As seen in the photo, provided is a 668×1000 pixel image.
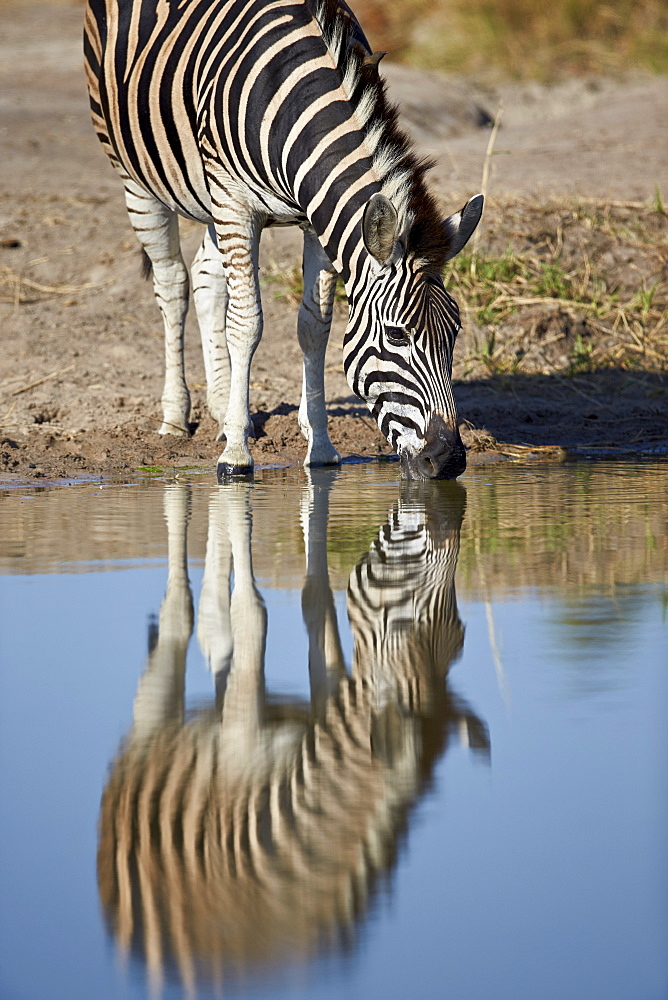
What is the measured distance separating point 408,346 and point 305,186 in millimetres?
899

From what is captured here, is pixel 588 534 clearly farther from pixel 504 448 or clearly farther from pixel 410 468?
pixel 504 448

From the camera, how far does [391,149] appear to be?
5.33 metres

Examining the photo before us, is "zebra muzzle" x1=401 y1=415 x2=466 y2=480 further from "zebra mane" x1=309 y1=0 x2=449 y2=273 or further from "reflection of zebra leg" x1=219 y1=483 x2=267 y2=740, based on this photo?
"reflection of zebra leg" x1=219 y1=483 x2=267 y2=740

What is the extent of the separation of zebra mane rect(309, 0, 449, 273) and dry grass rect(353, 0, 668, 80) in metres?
13.5

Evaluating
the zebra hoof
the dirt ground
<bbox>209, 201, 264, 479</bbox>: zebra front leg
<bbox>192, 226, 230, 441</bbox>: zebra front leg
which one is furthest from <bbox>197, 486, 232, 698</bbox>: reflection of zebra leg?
<bbox>192, 226, 230, 441</bbox>: zebra front leg

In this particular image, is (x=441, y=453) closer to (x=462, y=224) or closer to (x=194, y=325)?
(x=462, y=224)

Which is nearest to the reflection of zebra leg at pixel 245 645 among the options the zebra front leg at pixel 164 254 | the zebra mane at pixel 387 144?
the zebra mane at pixel 387 144

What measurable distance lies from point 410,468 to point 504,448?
4.33 ft

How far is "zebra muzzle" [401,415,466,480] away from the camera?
5.03 metres

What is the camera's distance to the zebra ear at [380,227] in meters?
4.99

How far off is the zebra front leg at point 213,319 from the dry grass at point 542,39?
12628 millimetres

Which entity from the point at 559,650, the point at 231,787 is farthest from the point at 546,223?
the point at 231,787

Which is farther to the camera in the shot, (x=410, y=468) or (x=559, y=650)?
(x=410, y=468)

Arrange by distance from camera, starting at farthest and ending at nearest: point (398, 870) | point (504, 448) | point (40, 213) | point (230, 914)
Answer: point (40, 213)
point (504, 448)
point (398, 870)
point (230, 914)
